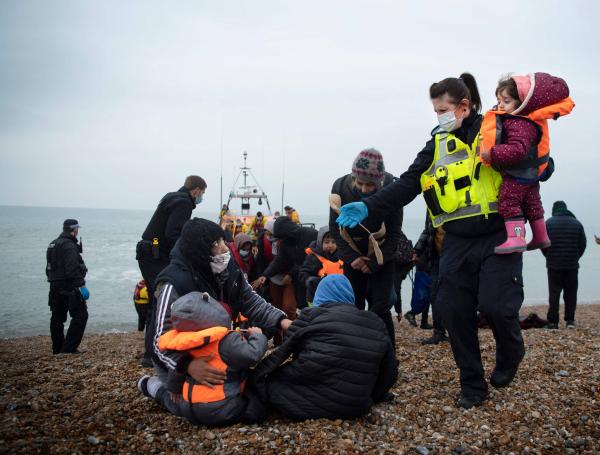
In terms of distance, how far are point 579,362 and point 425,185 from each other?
8.61 feet

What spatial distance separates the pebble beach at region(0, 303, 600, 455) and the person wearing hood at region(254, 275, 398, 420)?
0.12m

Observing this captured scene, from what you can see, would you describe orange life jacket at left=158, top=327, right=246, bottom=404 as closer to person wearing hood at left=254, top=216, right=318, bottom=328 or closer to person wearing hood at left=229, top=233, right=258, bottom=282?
person wearing hood at left=254, top=216, right=318, bottom=328

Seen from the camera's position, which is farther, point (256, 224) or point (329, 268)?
point (256, 224)

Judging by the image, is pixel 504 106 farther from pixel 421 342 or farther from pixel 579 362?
pixel 421 342

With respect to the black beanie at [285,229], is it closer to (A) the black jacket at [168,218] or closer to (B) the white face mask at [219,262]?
(A) the black jacket at [168,218]

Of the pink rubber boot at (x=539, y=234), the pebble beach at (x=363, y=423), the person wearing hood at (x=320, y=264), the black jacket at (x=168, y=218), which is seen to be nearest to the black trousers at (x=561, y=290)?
the pebble beach at (x=363, y=423)

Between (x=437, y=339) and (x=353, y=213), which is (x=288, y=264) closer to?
(x=437, y=339)

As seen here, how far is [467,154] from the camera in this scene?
320 centimetres

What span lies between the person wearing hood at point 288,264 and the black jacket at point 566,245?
16.3ft

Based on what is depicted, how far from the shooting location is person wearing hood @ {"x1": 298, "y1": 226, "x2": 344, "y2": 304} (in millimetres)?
5684

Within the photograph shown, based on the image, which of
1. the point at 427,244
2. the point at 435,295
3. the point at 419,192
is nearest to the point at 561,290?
the point at 427,244

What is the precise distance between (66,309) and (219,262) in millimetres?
5605

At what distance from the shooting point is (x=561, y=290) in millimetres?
9047

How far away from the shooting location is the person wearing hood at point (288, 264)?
6789mm
